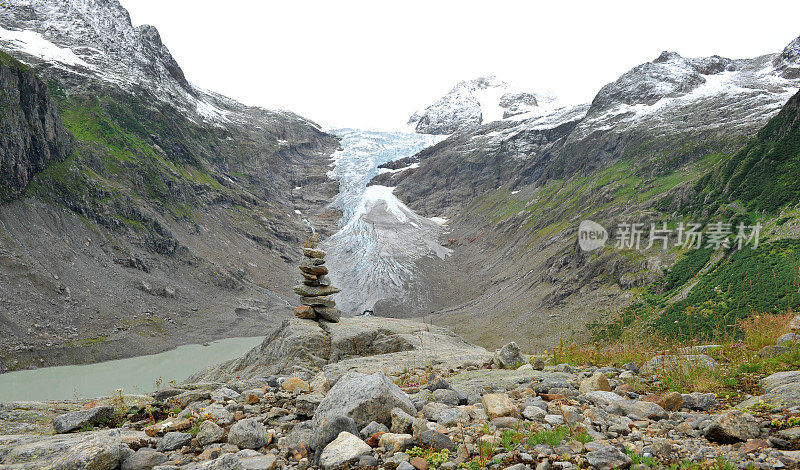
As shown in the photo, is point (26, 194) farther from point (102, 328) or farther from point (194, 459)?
point (194, 459)

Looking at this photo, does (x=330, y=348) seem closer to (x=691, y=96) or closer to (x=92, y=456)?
(x=92, y=456)

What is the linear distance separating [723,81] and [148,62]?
261237 millimetres

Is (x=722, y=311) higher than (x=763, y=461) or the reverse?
the reverse

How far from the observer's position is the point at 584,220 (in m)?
110

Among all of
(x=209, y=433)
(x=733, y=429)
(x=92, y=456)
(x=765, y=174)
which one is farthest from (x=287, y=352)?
(x=765, y=174)

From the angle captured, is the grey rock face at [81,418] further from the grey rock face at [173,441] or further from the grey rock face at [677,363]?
the grey rock face at [677,363]

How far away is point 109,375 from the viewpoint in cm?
6297

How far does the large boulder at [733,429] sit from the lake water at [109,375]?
54474 mm

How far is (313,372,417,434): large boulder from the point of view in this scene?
255 inches

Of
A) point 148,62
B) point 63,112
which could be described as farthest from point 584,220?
point 148,62

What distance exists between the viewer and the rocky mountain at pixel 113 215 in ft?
244

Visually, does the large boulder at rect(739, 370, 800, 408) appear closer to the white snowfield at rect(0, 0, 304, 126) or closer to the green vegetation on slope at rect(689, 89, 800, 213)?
the green vegetation on slope at rect(689, 89, 800, 213)

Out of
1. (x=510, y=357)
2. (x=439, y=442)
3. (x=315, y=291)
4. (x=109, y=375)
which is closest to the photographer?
(x=439, y=442)

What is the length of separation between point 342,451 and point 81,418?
573 centimetres
